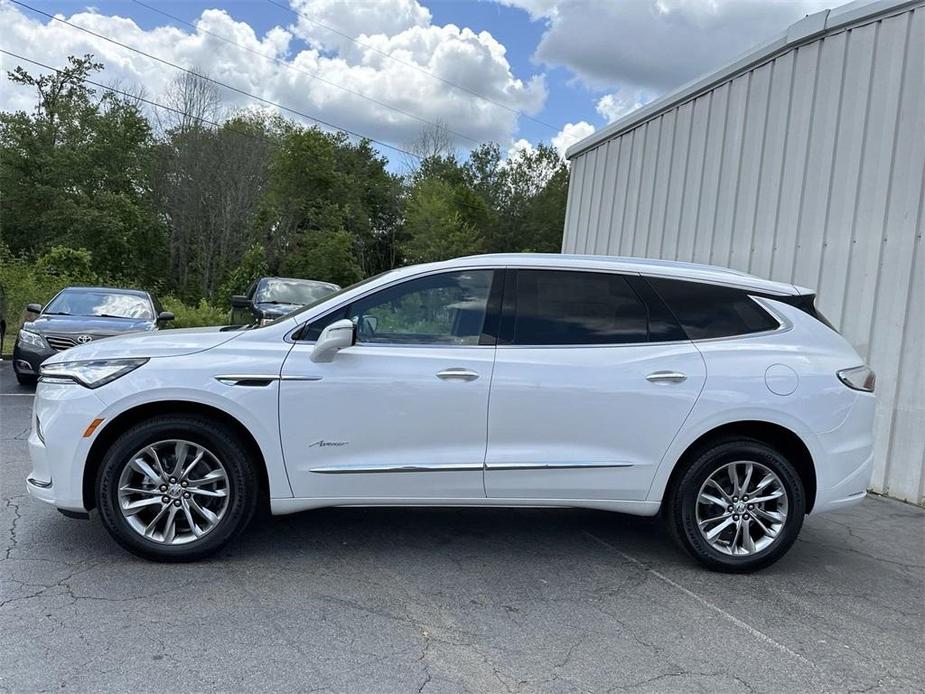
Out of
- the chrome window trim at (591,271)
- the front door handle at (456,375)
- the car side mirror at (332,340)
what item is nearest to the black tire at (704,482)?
the chrome window trim at (591,271)

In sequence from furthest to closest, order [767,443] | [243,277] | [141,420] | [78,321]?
[243,277] → [78,321] → [767,443] → [141,420]

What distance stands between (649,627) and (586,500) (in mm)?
789

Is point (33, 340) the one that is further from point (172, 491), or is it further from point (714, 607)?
point (714, 607)

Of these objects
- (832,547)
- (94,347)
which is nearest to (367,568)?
(94,347)

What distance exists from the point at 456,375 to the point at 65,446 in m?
2.05

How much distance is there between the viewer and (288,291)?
13195 millimetres

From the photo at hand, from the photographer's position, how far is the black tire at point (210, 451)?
3.80 metres

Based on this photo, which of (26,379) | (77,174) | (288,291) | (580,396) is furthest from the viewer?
(77,174)

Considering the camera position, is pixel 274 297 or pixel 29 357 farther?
pixel 274 297

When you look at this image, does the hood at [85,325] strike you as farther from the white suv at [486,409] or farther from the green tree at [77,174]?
the green tree at [77,174]

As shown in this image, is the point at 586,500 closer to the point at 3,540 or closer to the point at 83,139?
the point at 3,540

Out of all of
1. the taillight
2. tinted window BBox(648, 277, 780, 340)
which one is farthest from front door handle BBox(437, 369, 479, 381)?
the taillight

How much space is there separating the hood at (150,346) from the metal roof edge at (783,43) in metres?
6.39

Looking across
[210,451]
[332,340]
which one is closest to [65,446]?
[210,451]
